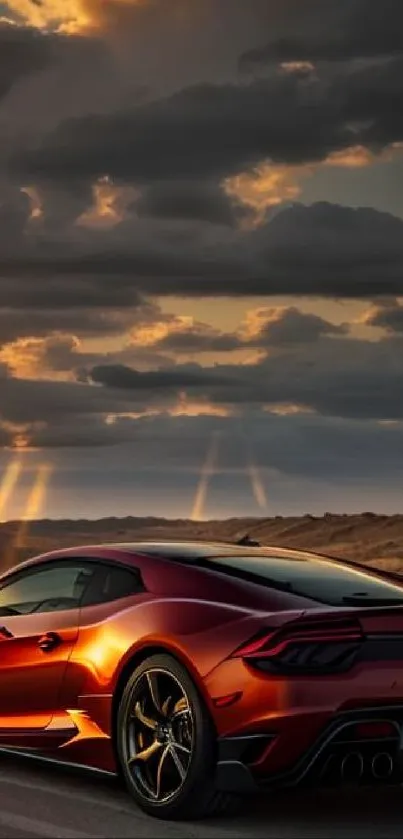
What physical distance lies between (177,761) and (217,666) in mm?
540

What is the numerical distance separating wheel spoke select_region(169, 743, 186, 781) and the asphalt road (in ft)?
0.81

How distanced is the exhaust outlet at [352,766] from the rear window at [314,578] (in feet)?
2.48

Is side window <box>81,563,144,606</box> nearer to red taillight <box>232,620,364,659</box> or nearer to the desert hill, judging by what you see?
red taillight <box>232,620,364,659</box>

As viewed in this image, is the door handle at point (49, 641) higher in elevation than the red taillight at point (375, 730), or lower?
higher

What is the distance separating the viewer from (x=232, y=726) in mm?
7164

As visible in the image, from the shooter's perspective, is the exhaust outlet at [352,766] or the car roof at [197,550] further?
the car roof at [197,550]

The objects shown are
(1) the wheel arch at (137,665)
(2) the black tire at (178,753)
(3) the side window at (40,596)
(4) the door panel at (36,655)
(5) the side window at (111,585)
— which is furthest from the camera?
(3) the side window at (40,596)

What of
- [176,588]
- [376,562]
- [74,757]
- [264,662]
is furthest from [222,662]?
[376,562]

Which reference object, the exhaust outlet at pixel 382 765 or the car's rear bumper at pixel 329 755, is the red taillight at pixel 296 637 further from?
the exhaust outlet at pixel 382 765

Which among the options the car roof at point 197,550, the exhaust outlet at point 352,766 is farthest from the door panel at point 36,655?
the exhaust outlet at point 352,766

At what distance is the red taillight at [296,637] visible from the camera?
23.5ft

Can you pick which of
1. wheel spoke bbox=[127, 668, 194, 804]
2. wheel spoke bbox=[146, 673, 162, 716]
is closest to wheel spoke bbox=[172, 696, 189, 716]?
wheel spoke bbox=[127, 668, 194, 804]

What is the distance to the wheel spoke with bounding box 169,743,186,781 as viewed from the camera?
7.36 m

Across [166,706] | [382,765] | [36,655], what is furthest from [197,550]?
[382,765]
